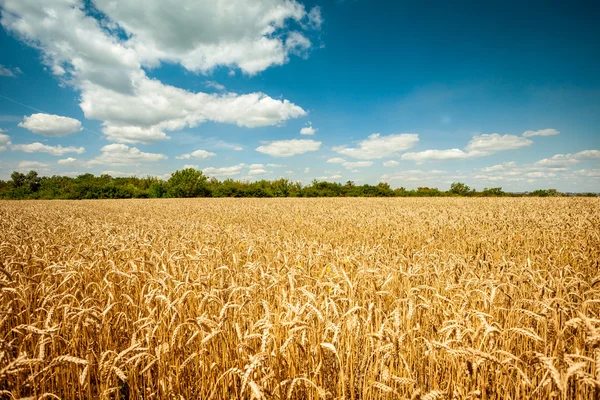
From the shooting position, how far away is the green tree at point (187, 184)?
65.1 meters

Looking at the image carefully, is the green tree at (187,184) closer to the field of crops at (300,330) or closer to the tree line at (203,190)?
the tree line at (203,190)

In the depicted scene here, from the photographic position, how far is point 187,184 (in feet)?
217

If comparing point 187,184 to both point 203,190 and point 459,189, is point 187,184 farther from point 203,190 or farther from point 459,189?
point 459,189

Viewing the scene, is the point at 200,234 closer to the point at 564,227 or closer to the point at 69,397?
the point at 69,397

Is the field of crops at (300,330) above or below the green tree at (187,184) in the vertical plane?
below

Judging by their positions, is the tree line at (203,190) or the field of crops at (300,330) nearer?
the field of crops at (300,330)

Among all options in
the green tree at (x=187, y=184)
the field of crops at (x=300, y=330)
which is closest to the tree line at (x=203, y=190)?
the green tree at (x=187, y=184)

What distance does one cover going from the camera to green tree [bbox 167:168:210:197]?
65.1 metres

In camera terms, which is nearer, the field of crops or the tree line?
the field of crops

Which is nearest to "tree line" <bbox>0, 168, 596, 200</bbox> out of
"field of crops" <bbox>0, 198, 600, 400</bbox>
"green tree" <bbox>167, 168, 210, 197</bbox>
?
"green tree" <bbox>167, 168, 210, 197</bbox>

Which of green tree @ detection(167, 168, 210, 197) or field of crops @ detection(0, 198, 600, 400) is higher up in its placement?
green tree @ detection(167, 168, 210, 197)

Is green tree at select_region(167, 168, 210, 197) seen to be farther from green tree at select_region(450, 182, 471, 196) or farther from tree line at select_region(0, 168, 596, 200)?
green tree at select_region(450, 182, 471, 196)

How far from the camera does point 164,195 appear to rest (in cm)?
6556

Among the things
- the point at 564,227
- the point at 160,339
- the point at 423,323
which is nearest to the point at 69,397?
the point at 160,339
